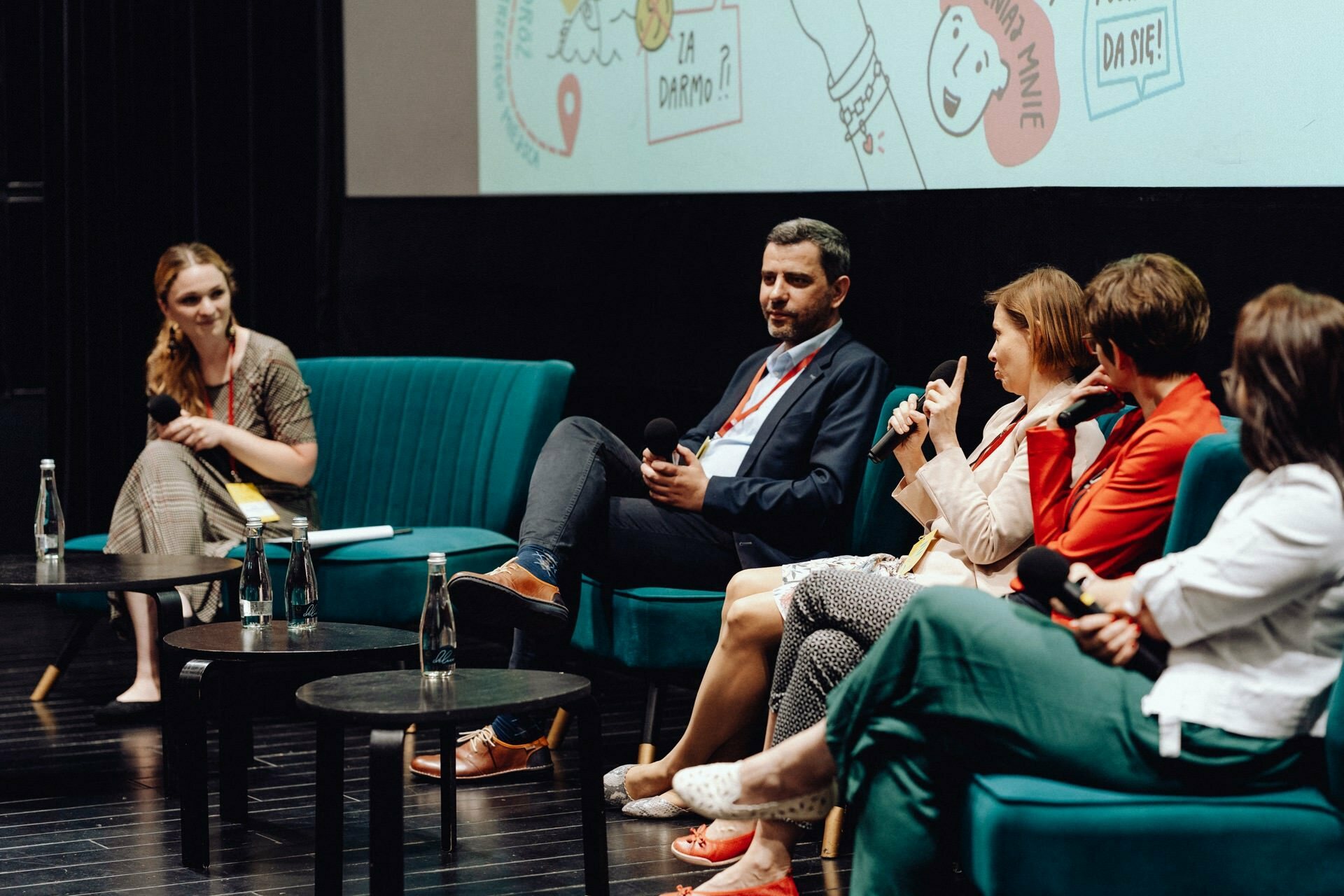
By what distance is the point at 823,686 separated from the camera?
9.30ft

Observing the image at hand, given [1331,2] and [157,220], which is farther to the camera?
[157,220]

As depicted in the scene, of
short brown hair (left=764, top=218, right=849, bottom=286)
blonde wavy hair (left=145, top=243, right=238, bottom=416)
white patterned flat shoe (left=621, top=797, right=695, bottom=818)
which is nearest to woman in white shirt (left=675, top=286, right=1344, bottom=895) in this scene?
white patterned flat shoe (left=621, top=797, right=695, bottom=818)

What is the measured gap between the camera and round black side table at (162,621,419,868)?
10.2 feet

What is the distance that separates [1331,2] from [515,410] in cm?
246

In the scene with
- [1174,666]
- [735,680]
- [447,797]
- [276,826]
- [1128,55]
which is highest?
[1128,55]

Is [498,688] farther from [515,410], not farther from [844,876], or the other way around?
[515,410]

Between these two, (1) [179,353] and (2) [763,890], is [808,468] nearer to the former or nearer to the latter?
(2) [763,890]

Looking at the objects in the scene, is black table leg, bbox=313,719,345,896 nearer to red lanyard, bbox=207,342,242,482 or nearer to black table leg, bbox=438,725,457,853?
black table leg, bbox=438,725,457,853

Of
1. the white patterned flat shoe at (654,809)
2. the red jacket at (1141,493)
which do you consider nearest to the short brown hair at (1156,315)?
the red jacket at (1141,493)

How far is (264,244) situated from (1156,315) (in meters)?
4.09

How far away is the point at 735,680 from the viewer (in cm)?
318

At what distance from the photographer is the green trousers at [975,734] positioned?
2289 millimetres

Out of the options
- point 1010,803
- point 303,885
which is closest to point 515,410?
point 303,885

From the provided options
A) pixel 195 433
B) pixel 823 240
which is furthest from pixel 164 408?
pixel 823 240
